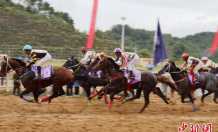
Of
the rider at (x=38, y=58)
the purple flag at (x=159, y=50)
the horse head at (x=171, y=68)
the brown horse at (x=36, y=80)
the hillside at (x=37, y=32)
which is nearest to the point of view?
the rider at (x=38, y=58)

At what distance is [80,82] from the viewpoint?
21.4m

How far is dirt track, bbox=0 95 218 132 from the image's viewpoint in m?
12.8

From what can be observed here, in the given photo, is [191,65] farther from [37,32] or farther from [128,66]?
[37,32]

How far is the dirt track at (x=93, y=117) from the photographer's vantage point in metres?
12.8

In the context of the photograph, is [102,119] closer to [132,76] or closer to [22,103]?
[132,76]

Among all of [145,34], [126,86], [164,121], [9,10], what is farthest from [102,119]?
[145,34]

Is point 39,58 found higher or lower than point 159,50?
lower

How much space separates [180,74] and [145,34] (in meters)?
72.6

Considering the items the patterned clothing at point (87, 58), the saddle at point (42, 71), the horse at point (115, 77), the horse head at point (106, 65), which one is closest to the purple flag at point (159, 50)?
the patterned clothing at point (87, 58)

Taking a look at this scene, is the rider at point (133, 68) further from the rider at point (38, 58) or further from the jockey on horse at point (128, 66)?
the rider at point (38, 58)

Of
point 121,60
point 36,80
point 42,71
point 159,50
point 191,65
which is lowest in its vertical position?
point 36,80

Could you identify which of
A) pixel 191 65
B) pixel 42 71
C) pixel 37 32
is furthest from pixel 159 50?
pixel 37 32

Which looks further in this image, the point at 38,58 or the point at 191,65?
the point at 191,65

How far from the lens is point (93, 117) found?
49.8 ft
